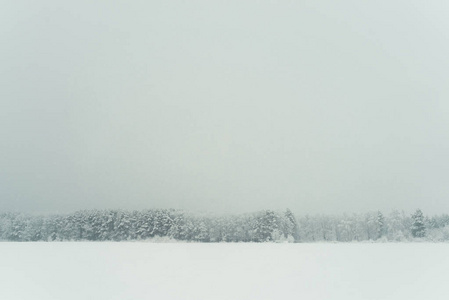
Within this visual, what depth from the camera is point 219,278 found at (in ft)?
41.7

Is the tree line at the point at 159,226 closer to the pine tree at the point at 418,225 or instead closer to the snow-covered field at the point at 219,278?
the pine tree at the point at 418,225

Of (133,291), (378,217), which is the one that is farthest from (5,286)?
(378,217)

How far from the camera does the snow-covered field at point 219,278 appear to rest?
34.0ft

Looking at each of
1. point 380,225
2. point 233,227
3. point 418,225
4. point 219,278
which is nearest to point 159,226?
point 233,227

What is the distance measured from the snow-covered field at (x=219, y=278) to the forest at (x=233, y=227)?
12.6 metres

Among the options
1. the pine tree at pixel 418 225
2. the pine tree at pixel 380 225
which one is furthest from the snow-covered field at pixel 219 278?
the pine tree at pixel 380 225

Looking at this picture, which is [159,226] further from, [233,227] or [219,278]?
[219,278]

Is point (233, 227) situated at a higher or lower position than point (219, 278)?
higher

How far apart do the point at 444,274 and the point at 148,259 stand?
35.7ft

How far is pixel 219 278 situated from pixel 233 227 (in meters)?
19.1

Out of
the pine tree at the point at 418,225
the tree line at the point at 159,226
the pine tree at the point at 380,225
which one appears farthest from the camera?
the pine tree at the point at 380,225

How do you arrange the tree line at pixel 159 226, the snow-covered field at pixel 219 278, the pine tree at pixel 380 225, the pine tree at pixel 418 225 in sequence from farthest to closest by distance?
the pine tree at pixel 380 225
the tree line at pixel 159 226
the pine tree at pixel 418 225
the snow-covered field at pixel 219 278

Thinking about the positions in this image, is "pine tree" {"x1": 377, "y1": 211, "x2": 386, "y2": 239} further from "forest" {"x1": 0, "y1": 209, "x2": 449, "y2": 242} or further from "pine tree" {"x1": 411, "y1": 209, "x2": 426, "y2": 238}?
"pine tree" {"x1": 411, "y1": 209, "x2": 426, "y2": 238}

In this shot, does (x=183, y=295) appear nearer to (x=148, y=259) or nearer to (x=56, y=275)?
(x=56, y=275)
